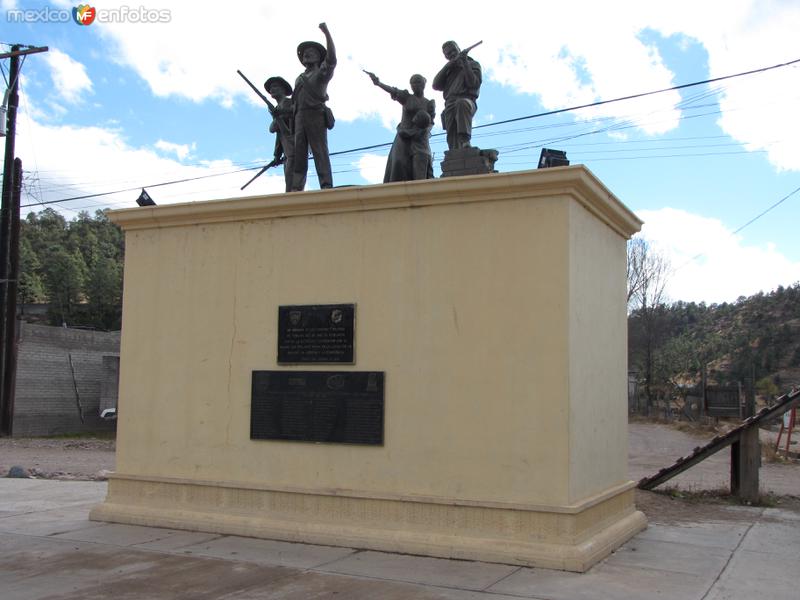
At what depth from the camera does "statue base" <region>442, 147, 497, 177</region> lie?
8133 mm

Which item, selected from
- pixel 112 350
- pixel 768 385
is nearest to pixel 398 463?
pixel 112 350

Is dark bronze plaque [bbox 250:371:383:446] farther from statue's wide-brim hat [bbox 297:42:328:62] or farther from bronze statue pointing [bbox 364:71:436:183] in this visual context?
statue's wide-brim hat [bbox 297:42:328:62]

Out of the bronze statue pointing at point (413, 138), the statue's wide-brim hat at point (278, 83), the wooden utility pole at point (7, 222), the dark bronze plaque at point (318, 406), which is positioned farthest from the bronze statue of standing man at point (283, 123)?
the wooden utility pole at point (7, 222)

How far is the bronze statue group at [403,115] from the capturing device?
9.01m

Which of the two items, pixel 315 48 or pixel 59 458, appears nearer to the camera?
pixel 315 48

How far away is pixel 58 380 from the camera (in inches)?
1281

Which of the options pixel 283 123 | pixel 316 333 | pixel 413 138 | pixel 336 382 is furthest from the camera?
pixel 283 123

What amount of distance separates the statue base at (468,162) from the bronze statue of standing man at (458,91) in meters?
0.63

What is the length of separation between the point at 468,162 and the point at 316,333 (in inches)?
93.8

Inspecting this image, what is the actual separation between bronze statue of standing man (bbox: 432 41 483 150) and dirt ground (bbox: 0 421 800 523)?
5.02 metres

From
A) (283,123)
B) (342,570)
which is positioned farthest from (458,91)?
(342,570)

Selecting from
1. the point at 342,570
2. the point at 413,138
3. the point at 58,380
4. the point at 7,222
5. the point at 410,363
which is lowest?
the point at 342,570

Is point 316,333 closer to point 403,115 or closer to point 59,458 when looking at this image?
point 403,115

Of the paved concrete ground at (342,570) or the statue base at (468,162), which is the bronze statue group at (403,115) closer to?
the statue base at (468,162)
